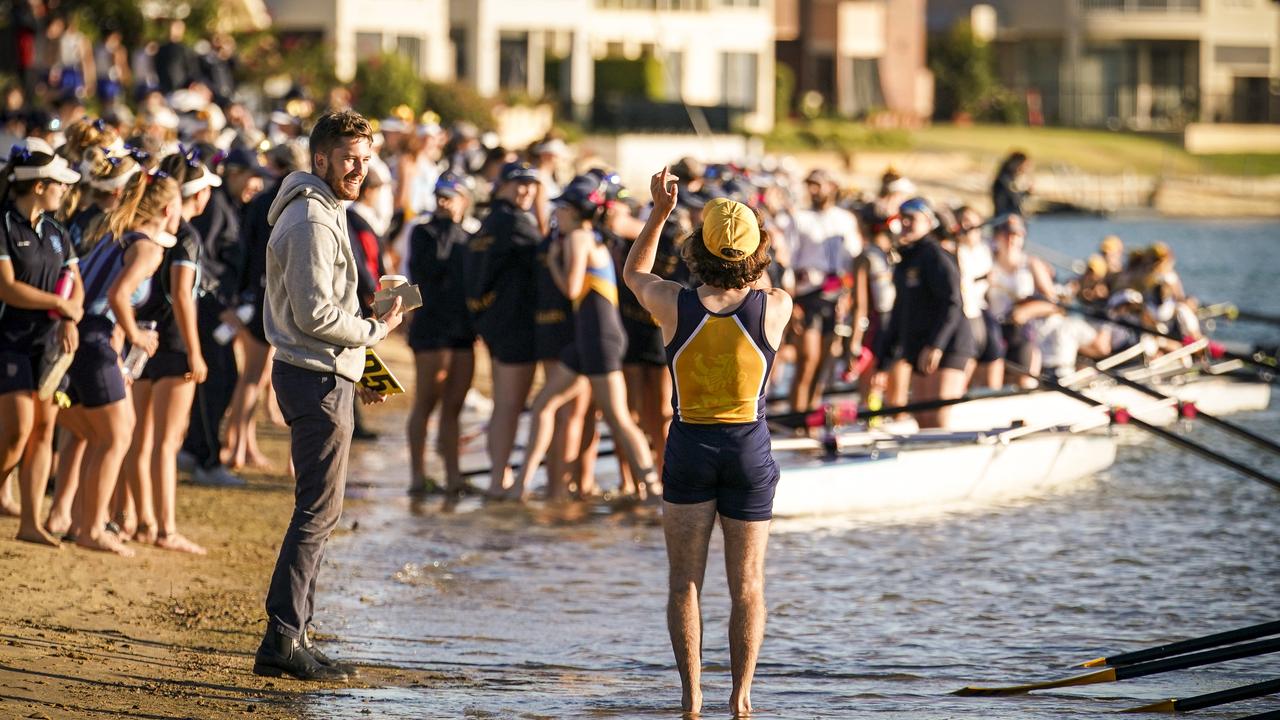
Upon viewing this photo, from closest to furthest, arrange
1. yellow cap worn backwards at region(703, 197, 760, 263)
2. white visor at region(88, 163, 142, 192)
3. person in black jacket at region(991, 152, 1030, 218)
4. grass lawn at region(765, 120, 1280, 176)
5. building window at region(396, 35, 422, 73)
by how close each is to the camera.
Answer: yellow cap worn backwards at region(703, 197, 760, 263), white visor at region(88, 163, 142, 192), person in black jacket at region(991, 152, 1030, 218), building window at region(396, 35, 422, 73), grass lawn at region(765, 120, 1280, 176)

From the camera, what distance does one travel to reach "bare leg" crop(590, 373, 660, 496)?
11.7 m

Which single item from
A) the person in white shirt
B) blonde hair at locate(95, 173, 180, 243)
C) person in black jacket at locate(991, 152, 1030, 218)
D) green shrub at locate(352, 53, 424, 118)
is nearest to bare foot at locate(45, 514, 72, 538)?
blonde hair at locate(95, 173, 180, 243)

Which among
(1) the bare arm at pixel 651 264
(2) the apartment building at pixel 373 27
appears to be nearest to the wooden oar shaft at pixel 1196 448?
(1) the bare arm at pixel 651 264

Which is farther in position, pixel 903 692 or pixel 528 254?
pixel 528 254

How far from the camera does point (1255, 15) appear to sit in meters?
78.9

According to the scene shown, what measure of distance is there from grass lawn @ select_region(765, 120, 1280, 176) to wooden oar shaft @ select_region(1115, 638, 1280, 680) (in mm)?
52443

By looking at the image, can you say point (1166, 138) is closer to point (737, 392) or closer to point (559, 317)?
point (559, 317)

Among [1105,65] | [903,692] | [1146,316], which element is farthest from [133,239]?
[1105,65]

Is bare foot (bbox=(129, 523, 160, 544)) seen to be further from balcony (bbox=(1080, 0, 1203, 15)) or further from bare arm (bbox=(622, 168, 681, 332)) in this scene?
balcony (bbox=(1080, 0, 1203, 15))

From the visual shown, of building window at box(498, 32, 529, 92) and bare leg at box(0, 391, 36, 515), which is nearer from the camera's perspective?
bare leg at box(0, 391, 36, 515)

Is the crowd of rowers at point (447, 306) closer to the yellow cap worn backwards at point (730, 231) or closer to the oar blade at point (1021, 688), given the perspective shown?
the yellow cap worn backwards at point (730, 231)

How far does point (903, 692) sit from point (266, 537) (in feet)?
13.4

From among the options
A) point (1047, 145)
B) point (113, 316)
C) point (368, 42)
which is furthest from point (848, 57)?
point (113, 316)

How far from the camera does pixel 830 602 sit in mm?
10047
